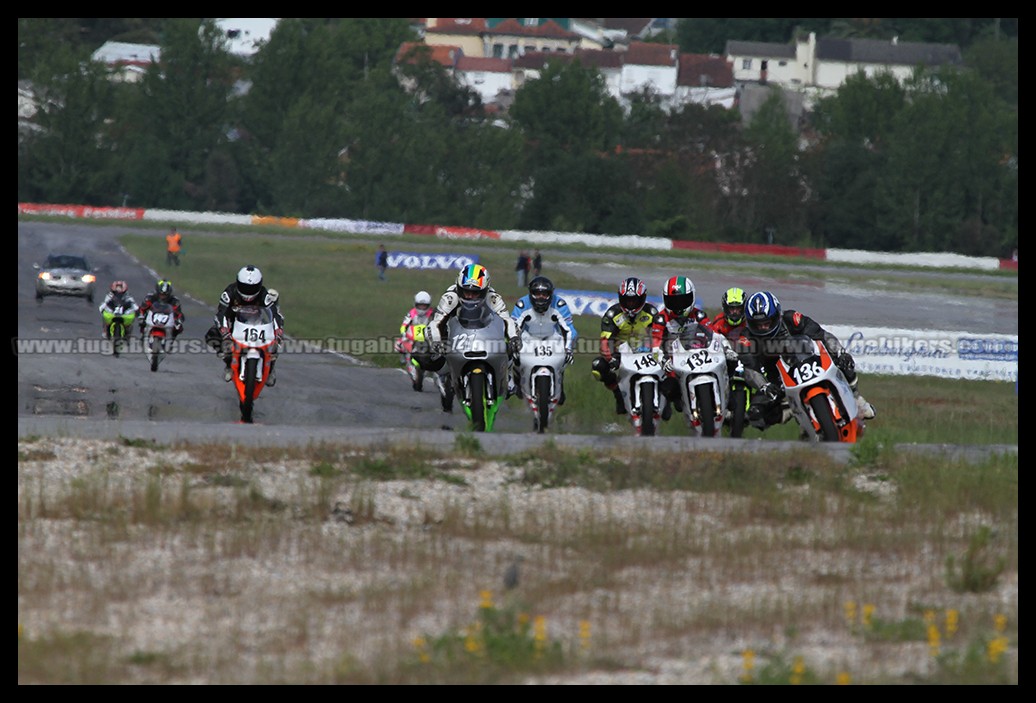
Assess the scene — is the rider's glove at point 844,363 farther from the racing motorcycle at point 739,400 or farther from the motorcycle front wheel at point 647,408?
the motorcycle front wheel at point 647,408

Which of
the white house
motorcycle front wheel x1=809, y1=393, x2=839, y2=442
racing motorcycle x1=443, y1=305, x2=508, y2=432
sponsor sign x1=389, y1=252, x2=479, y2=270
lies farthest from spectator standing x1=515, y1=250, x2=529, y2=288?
the white house

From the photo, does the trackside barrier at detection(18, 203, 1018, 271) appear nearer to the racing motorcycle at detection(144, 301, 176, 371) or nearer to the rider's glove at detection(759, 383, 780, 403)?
the racing motorcycle at detection(144, 301, 176, 371)

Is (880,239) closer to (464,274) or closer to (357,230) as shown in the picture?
(357,230)

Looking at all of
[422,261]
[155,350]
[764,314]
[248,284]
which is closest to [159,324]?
[155,350]

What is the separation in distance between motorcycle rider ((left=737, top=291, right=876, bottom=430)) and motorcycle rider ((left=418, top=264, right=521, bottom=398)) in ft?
8.78

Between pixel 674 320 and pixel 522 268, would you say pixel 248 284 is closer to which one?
pixel 674 320

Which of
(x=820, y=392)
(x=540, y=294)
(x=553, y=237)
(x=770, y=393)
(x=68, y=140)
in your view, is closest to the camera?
(x=820, y=392)

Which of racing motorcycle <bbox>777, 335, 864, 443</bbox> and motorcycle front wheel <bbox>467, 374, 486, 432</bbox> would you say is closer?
racing motorcycle <bbox>777, 335, 864, 443</bbox>

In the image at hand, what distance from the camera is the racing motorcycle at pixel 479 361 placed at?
A: 55.9ft

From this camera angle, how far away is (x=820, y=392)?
15922 millimetres

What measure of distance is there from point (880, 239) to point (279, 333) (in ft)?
271

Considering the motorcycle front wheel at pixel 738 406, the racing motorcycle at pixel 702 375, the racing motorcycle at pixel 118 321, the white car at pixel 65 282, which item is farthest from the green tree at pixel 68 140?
the motorcycle front wheel at pixel 738 406

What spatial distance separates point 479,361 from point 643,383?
1.89 m

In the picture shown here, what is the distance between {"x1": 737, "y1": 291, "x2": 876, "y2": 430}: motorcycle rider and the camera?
16297 mm
